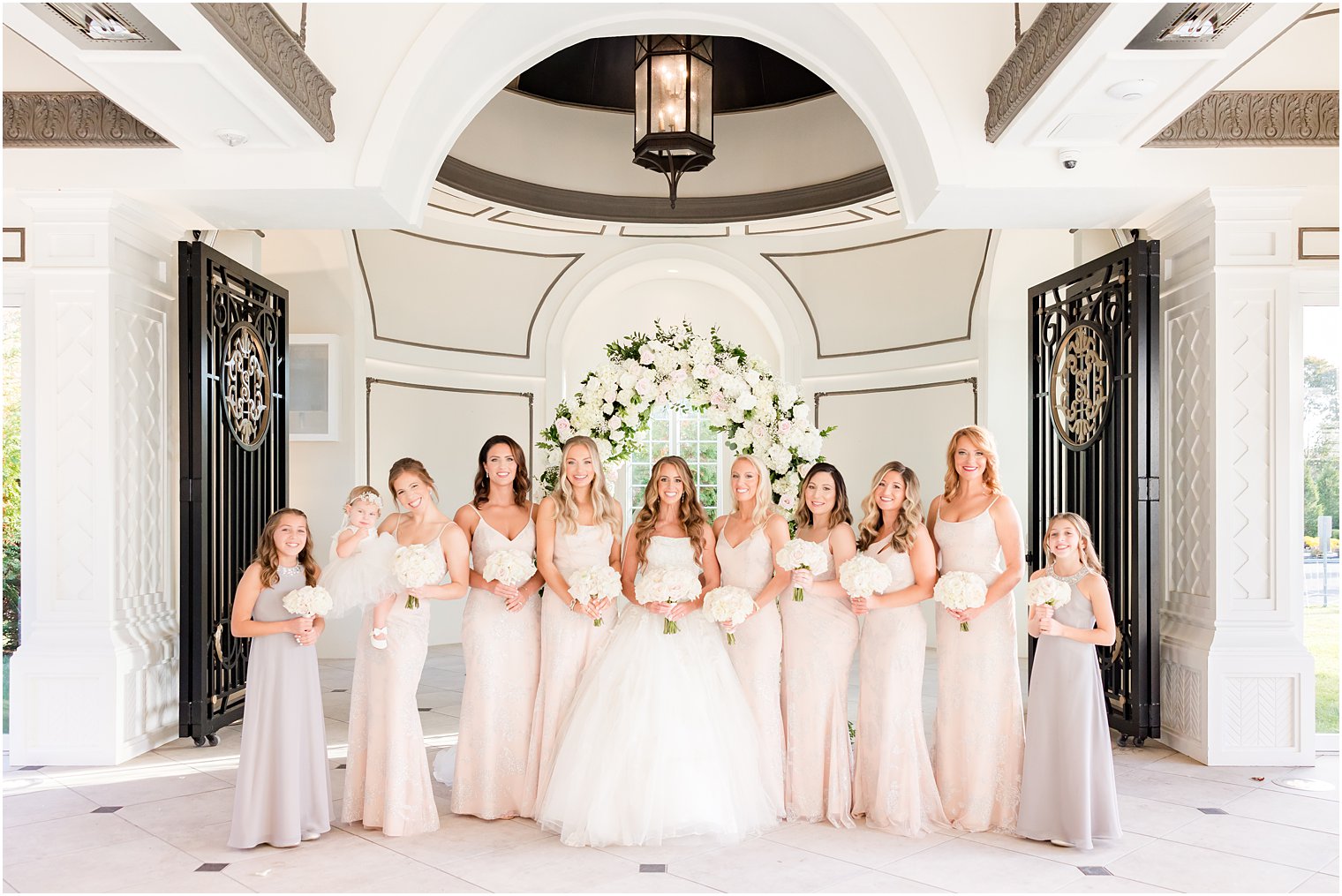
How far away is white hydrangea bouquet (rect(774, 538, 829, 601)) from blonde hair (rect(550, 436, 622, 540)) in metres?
0.92

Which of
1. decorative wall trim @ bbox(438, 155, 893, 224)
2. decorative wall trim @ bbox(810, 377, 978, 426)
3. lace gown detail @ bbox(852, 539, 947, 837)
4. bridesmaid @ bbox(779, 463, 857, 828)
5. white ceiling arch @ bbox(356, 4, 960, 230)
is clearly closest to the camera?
lace gown detail @ bbox(852, 539, 947, 837)

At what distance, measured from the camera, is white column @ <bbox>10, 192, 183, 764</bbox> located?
6.01 m

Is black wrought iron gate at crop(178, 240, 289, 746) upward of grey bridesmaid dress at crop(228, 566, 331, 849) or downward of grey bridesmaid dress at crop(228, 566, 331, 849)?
upward

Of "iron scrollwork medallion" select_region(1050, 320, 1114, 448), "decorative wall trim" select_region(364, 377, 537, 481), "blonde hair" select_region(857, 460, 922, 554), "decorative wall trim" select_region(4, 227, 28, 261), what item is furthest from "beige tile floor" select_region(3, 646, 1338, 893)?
"decorative wall trim" select_region(364, 377, 537, 481)

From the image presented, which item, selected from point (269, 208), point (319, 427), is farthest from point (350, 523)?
point (319, 427)

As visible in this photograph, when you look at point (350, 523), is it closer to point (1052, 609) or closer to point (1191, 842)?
point (1052, 609)

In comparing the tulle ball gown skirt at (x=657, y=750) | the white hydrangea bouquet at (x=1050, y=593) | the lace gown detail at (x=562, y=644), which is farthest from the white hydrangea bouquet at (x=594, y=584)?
the white hydrangea bouquet at (x=1050, y=593)

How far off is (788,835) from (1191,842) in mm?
1879

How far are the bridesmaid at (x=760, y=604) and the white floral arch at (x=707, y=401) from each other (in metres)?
0.61

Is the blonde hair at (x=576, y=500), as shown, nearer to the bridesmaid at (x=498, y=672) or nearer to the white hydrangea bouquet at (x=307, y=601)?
the bridesmaid at (x=498, y=672)

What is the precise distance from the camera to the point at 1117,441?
261 inches

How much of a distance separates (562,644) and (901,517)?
1813 mm

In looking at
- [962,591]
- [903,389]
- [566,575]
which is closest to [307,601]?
[566,575]

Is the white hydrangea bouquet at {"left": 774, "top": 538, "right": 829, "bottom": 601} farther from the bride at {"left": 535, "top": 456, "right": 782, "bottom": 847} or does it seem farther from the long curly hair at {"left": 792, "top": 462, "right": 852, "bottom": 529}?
the bride at {"left": 535, "top": 456, "right": 782, "bottom": 847}
